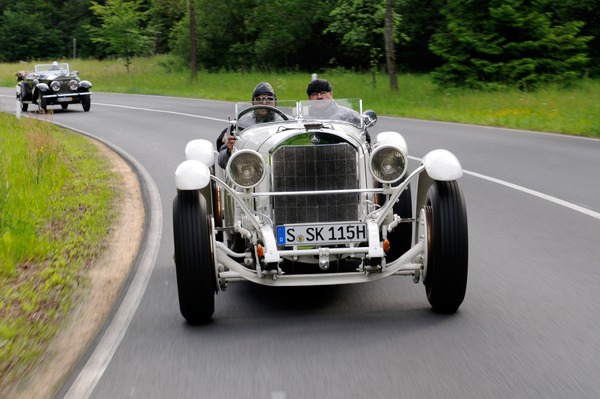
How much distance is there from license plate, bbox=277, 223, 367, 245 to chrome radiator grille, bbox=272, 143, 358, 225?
0.81ft

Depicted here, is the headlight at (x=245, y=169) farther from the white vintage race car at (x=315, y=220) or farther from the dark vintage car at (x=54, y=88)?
the dark vintage car at (x=54, y=88)

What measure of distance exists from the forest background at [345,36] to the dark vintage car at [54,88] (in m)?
10.1

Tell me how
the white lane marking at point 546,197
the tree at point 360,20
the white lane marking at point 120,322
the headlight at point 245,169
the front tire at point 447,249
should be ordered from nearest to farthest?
the white lane marking at point 120,322
the front tire at point 447,249
the headlight at point 245,169
the white lane marking at point 546,197
the tree at point 360,20

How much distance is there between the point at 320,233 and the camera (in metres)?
6.03

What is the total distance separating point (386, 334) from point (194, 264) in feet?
4.44

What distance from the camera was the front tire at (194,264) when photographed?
582 cm

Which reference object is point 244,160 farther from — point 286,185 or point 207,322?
point 207,322

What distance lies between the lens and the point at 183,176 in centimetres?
609

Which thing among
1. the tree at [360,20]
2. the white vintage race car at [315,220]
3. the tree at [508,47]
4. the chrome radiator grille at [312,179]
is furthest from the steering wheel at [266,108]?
the tree at [360,20]

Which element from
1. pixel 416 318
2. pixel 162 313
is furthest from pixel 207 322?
pixel 416 318

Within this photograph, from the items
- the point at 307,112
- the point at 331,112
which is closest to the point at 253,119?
the point at 307,112

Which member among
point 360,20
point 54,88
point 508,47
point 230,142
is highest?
point 360,20

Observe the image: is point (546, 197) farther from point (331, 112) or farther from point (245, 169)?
point (245, 169)

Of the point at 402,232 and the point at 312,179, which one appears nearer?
the point at 312,179
